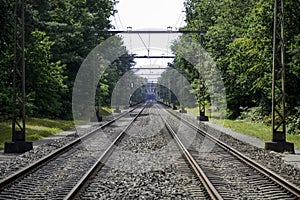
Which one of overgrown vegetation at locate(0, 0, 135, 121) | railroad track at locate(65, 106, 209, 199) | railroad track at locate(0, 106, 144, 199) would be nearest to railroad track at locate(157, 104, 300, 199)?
railroad track at locate(65, 106, 209, 199)

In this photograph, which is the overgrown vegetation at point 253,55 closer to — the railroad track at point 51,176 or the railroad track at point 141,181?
the railroad track at point 141,181

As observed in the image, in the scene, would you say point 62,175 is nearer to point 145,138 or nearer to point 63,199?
point 63,199

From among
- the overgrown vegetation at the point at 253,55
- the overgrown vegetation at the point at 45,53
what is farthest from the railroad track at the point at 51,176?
the overgrown vegetation at the point at 253,55

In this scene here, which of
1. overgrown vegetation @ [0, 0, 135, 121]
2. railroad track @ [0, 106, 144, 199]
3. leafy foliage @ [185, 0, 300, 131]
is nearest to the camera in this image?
railroad track @ [0, 106, 144, 199]

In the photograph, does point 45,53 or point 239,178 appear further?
point 45,53

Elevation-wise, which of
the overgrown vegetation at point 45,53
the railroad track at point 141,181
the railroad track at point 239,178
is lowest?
the railroad track at point 141,181

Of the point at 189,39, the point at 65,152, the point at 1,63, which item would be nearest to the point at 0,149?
the point at 65,152

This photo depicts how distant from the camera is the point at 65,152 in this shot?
16.2 m

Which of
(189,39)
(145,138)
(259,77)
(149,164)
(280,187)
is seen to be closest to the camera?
(280,187)

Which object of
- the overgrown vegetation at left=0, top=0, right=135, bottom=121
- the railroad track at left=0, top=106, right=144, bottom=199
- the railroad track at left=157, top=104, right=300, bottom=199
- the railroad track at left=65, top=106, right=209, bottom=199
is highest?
the overgrown vegetation at left=0, top=0, right=135, bottom=121

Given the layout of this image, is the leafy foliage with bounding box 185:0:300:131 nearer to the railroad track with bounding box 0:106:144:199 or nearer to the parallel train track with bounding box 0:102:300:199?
the parallel train track with bounding box 0:102:300:199

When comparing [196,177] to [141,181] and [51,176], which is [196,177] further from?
[51,176]

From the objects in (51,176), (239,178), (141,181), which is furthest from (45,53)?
(239,178)

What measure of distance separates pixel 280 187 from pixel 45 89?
2140cm
